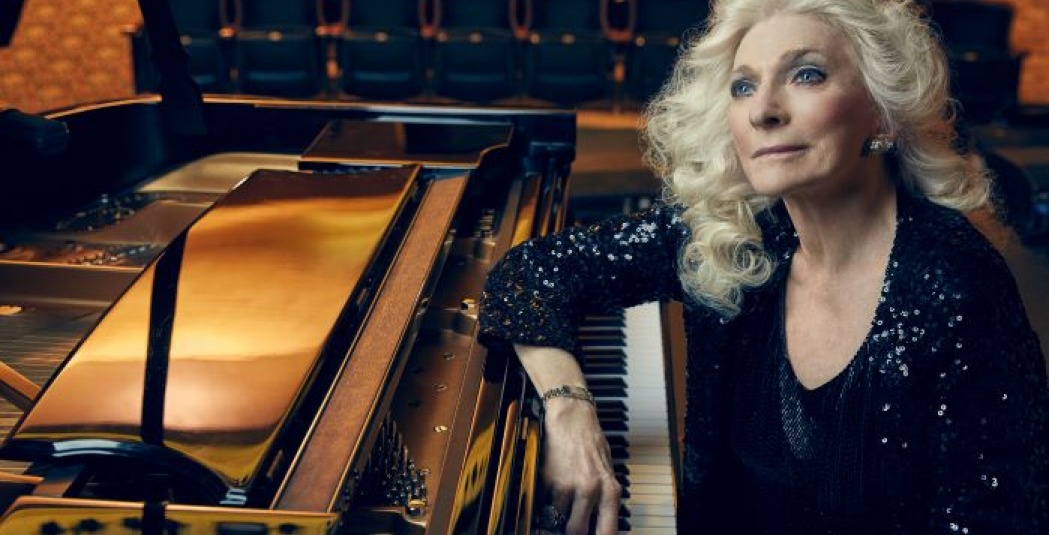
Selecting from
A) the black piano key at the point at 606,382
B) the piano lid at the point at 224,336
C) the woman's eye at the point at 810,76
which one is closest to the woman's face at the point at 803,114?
the woman's eye at the point at 810,76

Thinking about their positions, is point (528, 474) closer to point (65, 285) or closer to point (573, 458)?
point (573, 458)

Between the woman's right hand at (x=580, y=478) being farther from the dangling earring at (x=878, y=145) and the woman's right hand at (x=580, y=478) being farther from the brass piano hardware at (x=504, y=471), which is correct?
the dangling earring at (x=878, y=145)

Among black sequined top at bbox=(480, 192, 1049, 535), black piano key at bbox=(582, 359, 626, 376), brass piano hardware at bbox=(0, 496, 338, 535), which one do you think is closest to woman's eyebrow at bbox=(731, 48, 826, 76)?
black sequined top at bbox=(480, 192, 1049, 535)

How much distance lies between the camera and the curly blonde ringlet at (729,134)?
165 centimetres

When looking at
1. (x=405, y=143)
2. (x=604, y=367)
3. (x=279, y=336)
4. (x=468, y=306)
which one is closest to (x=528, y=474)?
(x=279, y=336)

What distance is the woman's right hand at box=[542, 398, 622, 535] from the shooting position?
149cm

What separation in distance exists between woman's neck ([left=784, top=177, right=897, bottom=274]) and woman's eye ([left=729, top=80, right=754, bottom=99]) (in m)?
0.17

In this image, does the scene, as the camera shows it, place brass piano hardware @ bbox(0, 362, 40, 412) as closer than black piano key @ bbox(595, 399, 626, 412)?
Yes

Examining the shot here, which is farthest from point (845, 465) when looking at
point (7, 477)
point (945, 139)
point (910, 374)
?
point (7, 477)

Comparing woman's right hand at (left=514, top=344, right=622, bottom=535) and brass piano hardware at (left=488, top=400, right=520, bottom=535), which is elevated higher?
brass piano hardware at (left=488, top=400, right=520, bottom=535)

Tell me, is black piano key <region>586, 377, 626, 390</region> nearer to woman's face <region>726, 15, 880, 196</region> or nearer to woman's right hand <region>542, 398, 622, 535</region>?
woman's right hand <region>542, 398, 622, 535</region>

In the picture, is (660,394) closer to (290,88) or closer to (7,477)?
(7,477)

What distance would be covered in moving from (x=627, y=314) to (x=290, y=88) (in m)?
5.08

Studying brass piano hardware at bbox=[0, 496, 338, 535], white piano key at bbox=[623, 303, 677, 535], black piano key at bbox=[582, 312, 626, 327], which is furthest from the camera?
black piano key at bbox=[582, 312, 626, 327]
